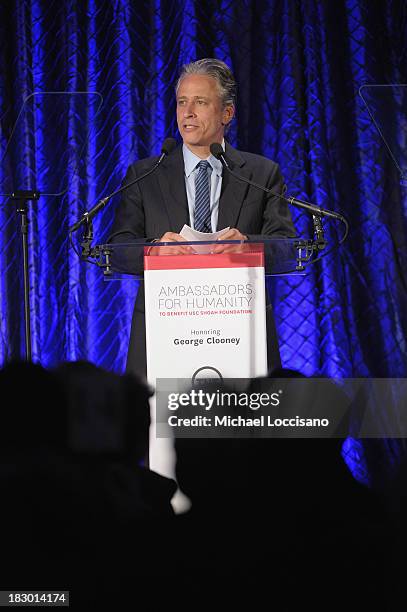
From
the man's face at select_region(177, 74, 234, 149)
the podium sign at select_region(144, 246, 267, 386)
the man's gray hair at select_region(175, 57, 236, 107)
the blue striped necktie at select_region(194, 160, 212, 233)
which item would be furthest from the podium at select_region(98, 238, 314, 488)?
the man's gray hair at select_region(175, 57, 236, 107)

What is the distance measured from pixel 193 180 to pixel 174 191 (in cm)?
7

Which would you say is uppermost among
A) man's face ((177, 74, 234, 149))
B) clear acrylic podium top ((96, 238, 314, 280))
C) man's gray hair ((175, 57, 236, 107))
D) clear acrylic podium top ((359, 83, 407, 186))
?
man's gray hair ((175, 57, 236, 107))

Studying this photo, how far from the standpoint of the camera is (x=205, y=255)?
1719mm

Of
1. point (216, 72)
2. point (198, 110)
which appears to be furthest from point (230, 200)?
point (216, 72)

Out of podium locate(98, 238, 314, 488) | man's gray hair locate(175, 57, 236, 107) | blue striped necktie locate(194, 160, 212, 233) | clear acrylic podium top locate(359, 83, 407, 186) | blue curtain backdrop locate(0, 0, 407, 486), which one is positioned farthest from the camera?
blue curtain backdrop locate(0, 0, 407, 486)

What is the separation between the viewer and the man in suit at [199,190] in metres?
2.39

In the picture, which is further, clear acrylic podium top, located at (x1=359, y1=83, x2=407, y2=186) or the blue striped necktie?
the blue striped necktie

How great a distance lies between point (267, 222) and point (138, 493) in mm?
1110

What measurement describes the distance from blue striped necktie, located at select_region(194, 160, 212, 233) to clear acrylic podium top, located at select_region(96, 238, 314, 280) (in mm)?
418

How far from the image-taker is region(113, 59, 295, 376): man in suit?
2389mm

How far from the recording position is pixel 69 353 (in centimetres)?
326

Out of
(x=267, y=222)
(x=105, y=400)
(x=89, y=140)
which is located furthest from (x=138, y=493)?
(x=89, y=140)

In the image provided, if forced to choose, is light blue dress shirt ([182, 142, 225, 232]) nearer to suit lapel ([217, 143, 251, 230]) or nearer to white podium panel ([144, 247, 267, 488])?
suit lapel ([217, 143, 251, 230])

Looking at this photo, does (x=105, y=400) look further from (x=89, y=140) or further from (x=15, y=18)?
(x=15, y=18)
